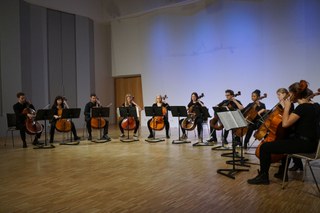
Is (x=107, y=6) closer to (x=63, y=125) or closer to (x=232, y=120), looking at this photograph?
(x=63, y=125)

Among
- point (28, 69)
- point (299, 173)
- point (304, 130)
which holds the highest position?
point (28, 69)

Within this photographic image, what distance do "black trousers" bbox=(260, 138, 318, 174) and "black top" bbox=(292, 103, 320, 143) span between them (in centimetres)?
7

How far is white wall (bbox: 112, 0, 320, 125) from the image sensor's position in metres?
8.71

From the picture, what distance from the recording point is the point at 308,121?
340 cm

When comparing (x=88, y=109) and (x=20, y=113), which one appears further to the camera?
(x=88, y=109)

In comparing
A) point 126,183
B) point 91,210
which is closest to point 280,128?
point 126,183

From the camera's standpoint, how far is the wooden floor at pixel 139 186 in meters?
2.97

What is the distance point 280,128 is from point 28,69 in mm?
8896

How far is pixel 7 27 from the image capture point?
9391mm

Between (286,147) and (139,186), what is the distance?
1.81 meters

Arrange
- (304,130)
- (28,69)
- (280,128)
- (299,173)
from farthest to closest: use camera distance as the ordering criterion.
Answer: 1. (28,69)
2. (299,173)
3. (280,128)
4. (304,130)

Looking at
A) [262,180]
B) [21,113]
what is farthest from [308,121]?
[21,113]

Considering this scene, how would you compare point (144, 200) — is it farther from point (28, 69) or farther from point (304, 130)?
point (28, 69)

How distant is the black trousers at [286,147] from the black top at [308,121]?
0.25 ft
